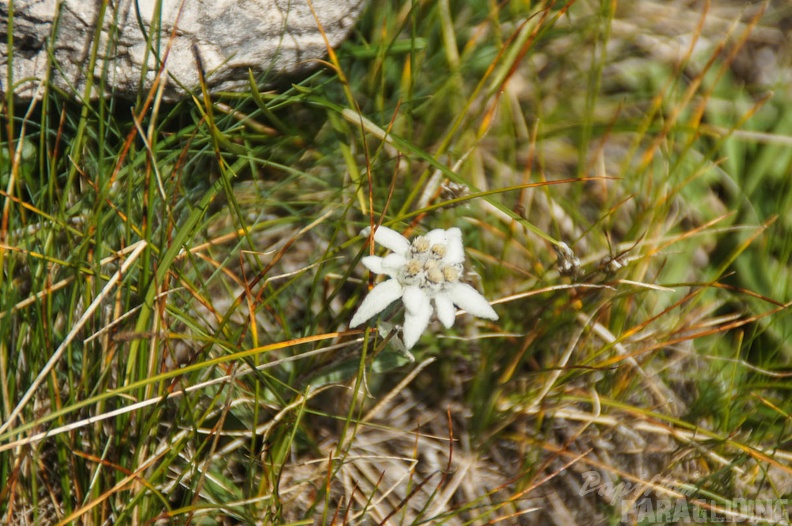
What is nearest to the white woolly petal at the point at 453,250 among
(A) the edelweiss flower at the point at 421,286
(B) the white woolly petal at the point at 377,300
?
(A) the edelweiss flower at the point at 421,286

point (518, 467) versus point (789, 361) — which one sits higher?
point (789, 361)

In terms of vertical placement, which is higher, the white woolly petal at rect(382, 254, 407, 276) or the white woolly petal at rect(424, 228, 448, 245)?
the white woolly petal at rect(424, 228, 448, 245)

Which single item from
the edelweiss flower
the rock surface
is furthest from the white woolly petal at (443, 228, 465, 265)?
the rock surface

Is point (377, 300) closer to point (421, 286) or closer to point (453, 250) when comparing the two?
point (421, 286)

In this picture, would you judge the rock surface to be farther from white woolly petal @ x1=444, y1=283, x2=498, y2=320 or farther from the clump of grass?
white woolly petal @ x1=444, y1=283, x2=498, y2=320

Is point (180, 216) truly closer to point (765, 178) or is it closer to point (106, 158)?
point (106, 158)

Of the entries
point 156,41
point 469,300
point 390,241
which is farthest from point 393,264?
point 156,41

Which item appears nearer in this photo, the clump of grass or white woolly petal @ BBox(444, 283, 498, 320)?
white woolly petal @ BBox(444, 283, 498, 320)

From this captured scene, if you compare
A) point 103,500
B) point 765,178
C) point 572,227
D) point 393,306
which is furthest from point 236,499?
point 765,178
